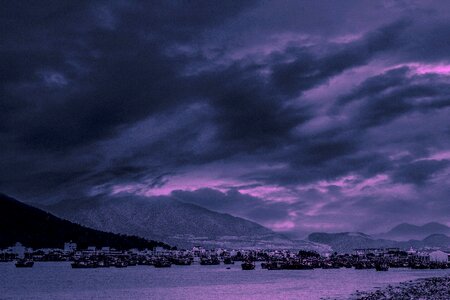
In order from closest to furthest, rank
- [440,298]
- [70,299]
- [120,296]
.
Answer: [440,298] < [70,299] < [120,296]

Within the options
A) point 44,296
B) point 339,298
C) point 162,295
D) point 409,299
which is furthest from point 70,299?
point 409,299

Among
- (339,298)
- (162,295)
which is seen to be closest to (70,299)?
(162,295)

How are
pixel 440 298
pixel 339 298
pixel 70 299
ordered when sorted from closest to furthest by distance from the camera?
pixel 440 298
pixel 339 298
pixel 70 299

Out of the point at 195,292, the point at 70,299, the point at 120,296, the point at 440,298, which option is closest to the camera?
the point at 440,298

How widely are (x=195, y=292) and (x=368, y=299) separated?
5578 centimetres

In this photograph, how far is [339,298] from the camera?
110 meters

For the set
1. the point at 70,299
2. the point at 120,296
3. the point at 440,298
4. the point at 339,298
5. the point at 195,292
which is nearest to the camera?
the point at 440,298

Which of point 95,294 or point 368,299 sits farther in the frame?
point 95,294

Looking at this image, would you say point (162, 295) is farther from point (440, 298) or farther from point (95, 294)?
point (440, 298)

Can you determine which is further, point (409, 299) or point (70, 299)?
point (70, 299)

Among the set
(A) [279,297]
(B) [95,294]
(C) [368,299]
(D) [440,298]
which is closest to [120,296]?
(B) [95,294]

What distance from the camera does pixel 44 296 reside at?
126 m

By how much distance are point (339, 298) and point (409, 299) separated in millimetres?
22607

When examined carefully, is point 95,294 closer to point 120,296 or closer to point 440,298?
point 120,296
